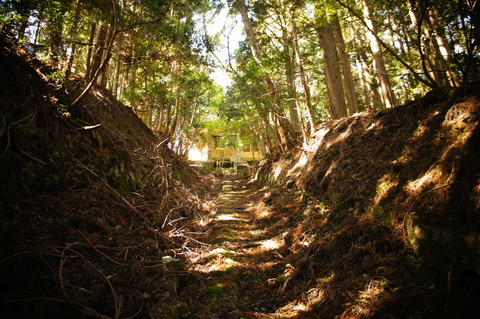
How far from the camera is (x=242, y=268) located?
3535 millimetres

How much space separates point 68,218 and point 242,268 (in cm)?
244

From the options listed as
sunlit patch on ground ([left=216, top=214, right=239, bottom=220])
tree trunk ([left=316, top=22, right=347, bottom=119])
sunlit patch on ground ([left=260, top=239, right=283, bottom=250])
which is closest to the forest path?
sunlit patch on ground ([left=260, top=239, right=283, bottom=250])

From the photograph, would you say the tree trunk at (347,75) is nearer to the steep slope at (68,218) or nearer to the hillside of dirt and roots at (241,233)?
the hillside of dirt and roots at (241,233)

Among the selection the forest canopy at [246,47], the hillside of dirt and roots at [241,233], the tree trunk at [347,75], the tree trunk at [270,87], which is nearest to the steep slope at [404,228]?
the hillside of dirt and roots at [241,233]

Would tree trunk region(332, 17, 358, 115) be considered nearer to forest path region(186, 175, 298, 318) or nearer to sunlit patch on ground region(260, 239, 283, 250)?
forest path region(186, 175, 298, 318)

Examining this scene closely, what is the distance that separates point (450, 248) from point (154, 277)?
9.65 feet

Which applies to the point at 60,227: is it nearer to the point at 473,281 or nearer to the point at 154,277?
the point at 154,277

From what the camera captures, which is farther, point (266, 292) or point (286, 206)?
point (286, 206)

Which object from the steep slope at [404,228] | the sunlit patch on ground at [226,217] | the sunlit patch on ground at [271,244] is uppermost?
the steep slope at [404,228]

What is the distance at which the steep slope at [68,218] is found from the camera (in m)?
1.87

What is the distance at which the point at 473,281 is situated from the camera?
1640mm

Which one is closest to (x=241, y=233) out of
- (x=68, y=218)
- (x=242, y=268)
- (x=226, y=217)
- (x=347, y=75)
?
(x=226, y=217)

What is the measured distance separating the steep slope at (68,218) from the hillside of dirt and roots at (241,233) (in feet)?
0.05

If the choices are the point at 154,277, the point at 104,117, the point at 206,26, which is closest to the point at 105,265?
the point at 154,277
